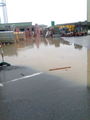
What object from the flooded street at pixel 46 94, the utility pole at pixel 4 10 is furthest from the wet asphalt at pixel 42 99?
the utility pole at pixel 4 10

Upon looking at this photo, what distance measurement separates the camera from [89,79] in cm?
492

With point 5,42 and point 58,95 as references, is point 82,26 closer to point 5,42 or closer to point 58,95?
point 5,42

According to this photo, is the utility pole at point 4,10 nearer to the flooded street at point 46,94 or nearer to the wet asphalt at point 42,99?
the flooded street at point 46,94

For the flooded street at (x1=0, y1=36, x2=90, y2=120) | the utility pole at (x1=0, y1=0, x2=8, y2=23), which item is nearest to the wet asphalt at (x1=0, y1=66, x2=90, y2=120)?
the flooded street at (x1=0, y1=36, x2=90, y2=120)

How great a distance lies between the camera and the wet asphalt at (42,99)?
302cm

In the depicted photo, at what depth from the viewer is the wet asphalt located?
3023 millimetres

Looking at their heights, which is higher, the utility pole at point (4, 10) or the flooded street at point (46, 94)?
the utility pole at point (4, 10)

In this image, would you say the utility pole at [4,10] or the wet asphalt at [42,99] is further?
the utility pole at [4,10]

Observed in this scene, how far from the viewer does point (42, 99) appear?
12.1 ft

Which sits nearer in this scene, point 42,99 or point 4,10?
point 42,99

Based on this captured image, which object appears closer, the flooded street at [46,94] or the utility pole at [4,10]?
the flooded street at [46,94]

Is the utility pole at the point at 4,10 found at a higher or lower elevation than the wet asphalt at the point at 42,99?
higher

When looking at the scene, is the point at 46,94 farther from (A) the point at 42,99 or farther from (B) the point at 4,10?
(B) the point at 4,10

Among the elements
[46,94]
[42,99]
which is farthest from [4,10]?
[42,99]
